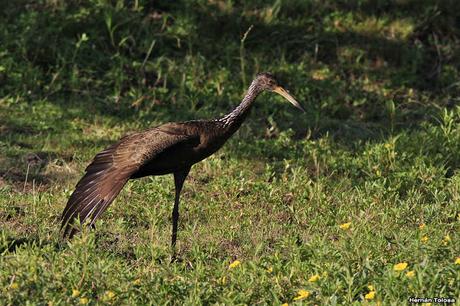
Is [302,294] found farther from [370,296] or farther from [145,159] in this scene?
[145,159]

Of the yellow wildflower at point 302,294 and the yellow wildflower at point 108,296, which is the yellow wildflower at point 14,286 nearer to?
the yellow wildflower at point 108,296

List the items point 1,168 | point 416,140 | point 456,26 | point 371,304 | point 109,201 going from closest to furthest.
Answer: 1. point 371,304
2. point 109,201
3. point 1,168
4. point 416,140
5. point 456,26

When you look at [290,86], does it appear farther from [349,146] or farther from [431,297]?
[431,297]

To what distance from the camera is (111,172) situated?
6652mm

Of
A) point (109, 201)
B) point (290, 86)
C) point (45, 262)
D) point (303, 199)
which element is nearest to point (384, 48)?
point (290, 86)

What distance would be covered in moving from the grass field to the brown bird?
285 millimetres

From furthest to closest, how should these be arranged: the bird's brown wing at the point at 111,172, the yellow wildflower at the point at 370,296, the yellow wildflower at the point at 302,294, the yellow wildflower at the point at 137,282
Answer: the bird's brown wing at the point at 111,172, the yellow wildflower at the point at 137,282, the yellow wildflower at the point at 302,294, the yellow wildflower at the point at 370,296

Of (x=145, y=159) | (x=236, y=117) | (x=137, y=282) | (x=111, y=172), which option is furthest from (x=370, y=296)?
(x=236, y=117)

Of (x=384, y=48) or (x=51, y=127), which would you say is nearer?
(x=51, y=127)

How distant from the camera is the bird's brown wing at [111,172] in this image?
6434 millimetres

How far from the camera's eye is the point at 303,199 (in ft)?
25.7

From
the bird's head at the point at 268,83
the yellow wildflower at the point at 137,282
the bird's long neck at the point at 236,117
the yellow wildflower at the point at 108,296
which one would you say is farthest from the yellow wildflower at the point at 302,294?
the bird's head at the point at 268,83

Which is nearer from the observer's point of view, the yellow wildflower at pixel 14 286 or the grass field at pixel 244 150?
the yellow wildflower at pixel 14 286

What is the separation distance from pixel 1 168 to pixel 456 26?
5488 mm
